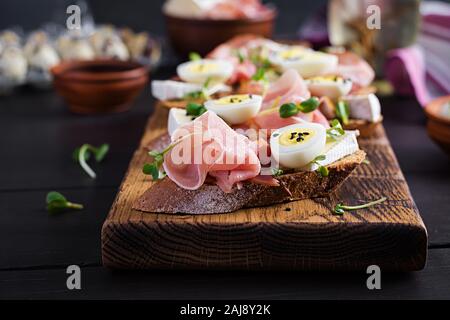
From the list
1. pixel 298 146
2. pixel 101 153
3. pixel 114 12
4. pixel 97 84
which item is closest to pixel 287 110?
pixel 298 146

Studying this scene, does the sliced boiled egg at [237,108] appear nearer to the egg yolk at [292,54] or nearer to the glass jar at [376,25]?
the egg yolk at [292,54]

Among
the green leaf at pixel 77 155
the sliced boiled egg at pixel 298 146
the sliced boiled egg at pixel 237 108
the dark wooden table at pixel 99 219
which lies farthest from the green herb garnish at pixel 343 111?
the green leaf at pixel 77 155

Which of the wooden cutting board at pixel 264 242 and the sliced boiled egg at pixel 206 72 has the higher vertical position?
the sliced boiled egg at pixel 206 72

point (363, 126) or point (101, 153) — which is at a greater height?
point (363, 126)

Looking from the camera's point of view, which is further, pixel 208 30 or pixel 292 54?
pixel 208 30

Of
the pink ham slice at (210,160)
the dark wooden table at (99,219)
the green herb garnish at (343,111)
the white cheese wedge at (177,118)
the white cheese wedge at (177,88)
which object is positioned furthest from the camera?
the white cheese wedge at (177,88)

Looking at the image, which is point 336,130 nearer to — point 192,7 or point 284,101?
point 284,101

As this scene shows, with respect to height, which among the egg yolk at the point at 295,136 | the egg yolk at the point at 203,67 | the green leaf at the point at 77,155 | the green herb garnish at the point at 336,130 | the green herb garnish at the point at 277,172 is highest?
the egg yolk at the point at 295,136
